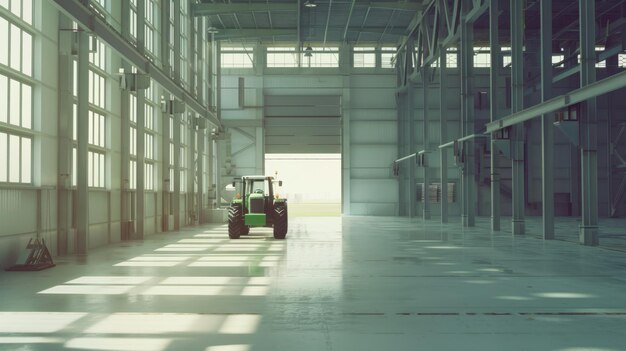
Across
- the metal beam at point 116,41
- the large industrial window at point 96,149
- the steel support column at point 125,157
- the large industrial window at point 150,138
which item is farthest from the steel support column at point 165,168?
the large industrial window at point 96,149

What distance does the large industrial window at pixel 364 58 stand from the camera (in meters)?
49.6

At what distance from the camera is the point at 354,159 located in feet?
161

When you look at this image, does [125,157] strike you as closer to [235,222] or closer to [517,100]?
[235,222]

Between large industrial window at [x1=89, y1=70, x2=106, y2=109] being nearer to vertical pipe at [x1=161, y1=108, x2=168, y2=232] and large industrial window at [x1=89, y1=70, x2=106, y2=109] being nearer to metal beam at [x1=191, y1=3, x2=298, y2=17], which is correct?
vertical pipe at [x1=161, y1=108, x2=168, y2=232]

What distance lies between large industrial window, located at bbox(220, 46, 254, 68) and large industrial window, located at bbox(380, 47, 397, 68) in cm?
1058

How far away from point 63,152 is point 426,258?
Answer: 10442 millimetres

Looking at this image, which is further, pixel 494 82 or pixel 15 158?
pixel 494 82

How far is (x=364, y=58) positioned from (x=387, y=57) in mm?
1895

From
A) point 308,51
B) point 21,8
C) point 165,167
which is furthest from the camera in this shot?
point 308,51

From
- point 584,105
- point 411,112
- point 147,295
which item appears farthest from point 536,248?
point 411,112

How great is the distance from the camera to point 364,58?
163ft

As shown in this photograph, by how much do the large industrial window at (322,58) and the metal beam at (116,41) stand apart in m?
18.9

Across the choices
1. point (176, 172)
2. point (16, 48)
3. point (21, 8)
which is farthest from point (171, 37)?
point (16, 48)

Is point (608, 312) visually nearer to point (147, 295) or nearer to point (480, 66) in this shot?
point (147, 295)
